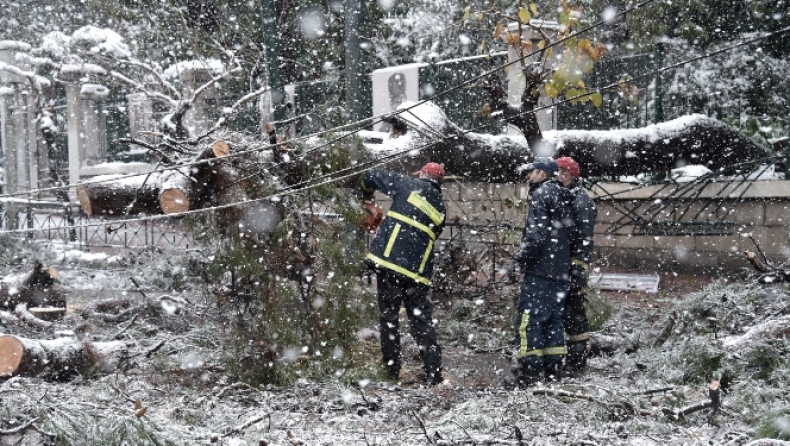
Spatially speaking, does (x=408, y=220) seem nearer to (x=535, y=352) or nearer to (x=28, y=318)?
(x=535, y=352)

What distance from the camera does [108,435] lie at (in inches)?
133

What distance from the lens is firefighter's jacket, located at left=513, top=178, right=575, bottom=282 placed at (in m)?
5.22

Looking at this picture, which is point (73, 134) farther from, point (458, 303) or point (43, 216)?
point (458, 303)

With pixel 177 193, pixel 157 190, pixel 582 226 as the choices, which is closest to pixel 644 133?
pixel 582 226

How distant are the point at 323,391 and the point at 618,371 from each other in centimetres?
223

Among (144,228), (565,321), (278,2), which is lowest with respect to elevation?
(565,321)

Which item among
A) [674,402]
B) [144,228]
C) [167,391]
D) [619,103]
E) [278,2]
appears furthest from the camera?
[278,2]

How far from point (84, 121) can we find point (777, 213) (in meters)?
12.4

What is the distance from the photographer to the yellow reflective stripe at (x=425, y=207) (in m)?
5.35

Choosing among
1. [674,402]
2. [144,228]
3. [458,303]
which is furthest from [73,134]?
[674,402]

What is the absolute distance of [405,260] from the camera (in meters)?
5.30

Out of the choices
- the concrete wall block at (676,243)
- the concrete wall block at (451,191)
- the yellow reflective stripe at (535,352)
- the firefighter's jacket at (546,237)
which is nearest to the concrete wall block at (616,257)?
the concrete wall block at (676,243)

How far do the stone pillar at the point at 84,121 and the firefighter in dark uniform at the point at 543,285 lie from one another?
37.3 feet

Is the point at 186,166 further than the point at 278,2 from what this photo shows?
No
